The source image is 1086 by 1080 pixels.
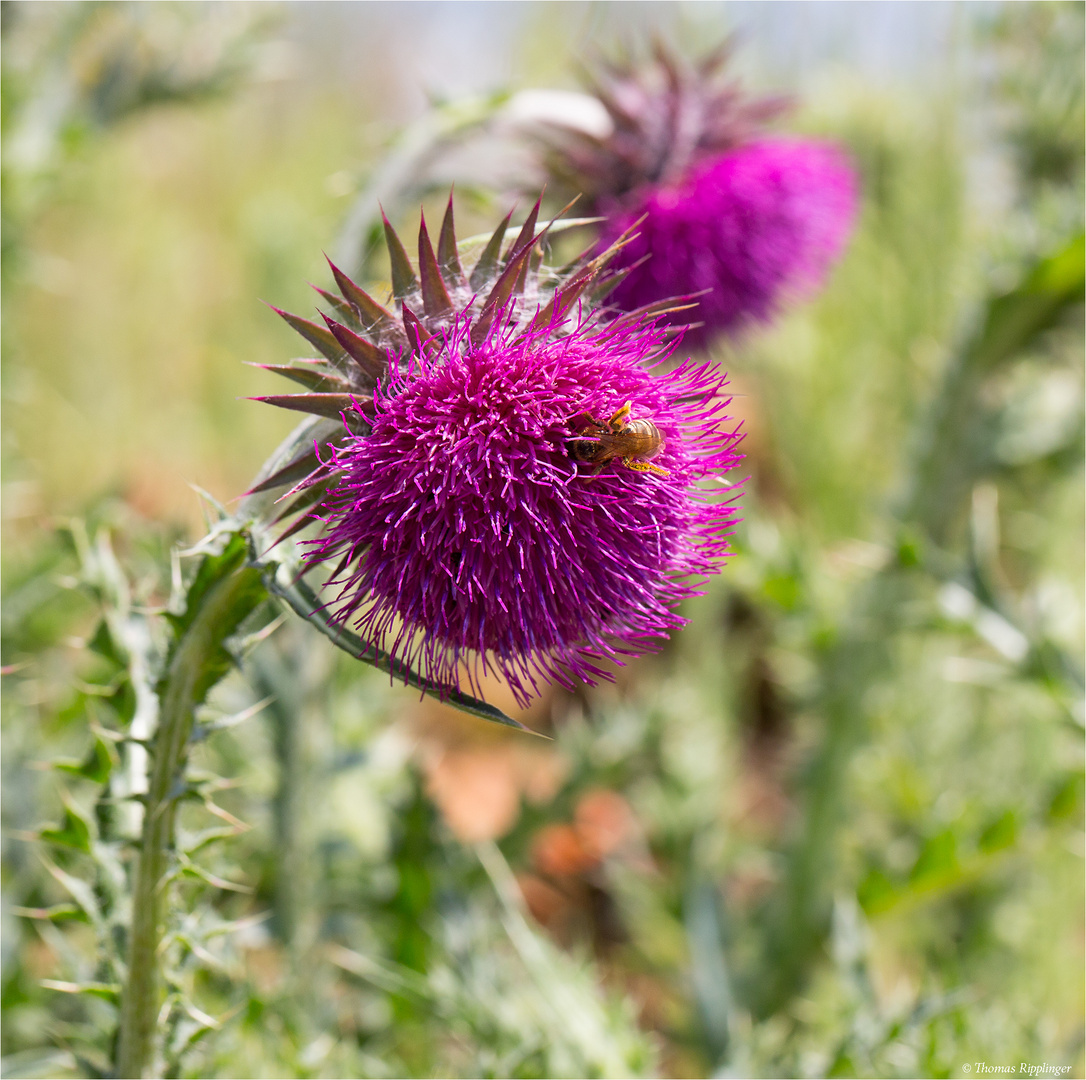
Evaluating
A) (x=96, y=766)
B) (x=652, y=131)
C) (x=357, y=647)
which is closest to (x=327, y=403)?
(x=357, y=647)

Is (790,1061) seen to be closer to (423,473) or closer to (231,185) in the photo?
(423,473)

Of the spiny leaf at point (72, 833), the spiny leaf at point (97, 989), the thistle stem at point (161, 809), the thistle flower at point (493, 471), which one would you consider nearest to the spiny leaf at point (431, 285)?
the thistle flower at point (493, 471)

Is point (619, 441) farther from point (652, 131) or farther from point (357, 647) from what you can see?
point (652, 131)

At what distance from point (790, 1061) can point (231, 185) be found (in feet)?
19.6

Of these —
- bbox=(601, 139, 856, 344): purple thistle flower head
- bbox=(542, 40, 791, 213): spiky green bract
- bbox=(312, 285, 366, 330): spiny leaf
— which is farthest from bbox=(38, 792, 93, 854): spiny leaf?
bbox=(542, 40, 791, 213): spiky green bract

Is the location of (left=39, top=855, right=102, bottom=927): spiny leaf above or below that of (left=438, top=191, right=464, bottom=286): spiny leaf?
below

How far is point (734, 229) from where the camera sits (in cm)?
203

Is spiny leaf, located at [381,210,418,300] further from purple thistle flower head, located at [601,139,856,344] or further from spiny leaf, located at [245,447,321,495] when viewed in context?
purple thistle flower head, located at [601,139,856,344]

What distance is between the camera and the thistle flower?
1160mm

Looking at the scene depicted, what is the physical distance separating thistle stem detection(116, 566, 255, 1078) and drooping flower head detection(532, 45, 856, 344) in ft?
3.81

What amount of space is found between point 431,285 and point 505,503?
34 centimetres

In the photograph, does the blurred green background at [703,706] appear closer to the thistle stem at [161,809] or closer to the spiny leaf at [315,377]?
the thistle stem at [161,809]

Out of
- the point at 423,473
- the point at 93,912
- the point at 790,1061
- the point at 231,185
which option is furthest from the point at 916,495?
the point at 231,185

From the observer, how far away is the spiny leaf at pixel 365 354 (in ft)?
3.88
